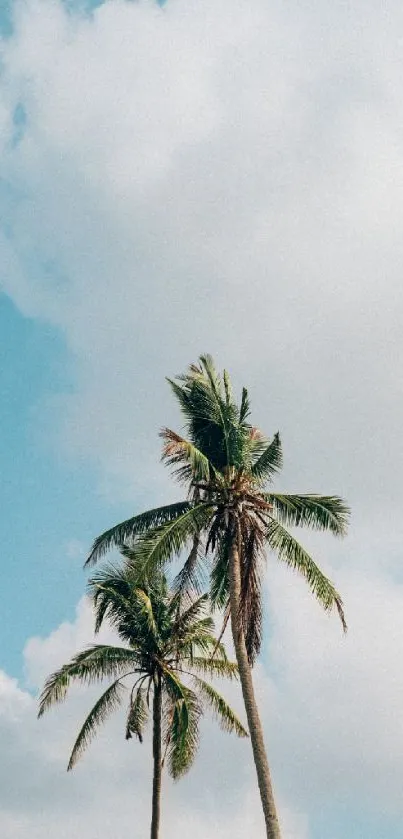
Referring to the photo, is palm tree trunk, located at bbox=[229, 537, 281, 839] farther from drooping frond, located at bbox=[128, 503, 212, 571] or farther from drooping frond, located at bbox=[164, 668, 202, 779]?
drooping frond, located at bbox=[164, 668, 202, 779]

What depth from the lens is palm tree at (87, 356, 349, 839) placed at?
997 inches

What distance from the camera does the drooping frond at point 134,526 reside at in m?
26.8

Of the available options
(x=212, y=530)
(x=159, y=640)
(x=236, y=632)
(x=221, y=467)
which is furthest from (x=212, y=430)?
(x=159, y=640)

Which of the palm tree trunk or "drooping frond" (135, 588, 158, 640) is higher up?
"drooping frond" (135, 588, 158, 640)

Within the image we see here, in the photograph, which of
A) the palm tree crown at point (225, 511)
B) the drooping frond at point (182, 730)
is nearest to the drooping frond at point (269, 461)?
the palm tree crown at point (225, 511)

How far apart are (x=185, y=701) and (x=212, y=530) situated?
6922mm

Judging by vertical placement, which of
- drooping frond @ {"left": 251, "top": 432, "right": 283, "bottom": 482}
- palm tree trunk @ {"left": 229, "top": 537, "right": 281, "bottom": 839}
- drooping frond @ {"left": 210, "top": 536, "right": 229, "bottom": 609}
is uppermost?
drooping frond @ {"left": 251, "top": 432, "right": 283, "bottom": 482}

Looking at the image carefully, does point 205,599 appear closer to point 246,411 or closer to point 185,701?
point 185,701

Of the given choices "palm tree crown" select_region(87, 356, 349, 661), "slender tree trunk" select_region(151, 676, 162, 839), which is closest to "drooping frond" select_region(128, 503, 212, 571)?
"palm tree crown" select_region(87, 356, 349, 661)

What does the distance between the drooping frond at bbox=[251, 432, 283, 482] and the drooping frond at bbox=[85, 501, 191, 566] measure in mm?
2418

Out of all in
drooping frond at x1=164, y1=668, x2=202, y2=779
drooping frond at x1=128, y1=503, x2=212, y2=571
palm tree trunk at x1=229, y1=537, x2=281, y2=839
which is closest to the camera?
palm tree trunk at x1=229, y1=537, x2=281, y2=839

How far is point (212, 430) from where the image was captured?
2762cm

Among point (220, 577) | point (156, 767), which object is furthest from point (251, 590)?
point (156, 767)

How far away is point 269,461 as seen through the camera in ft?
90.9
